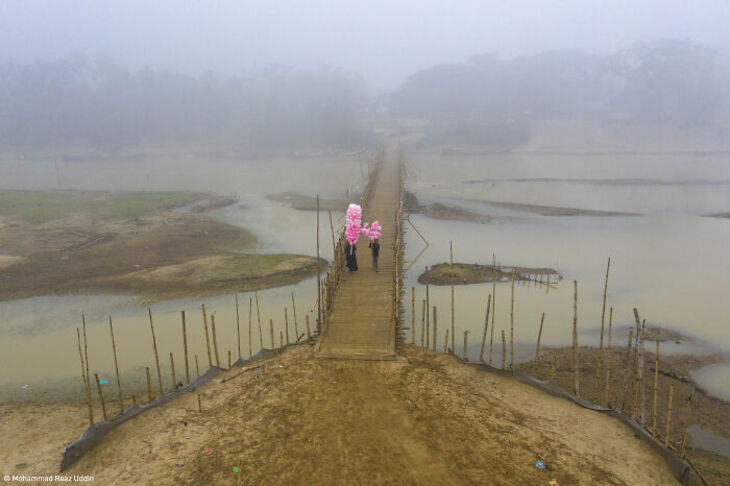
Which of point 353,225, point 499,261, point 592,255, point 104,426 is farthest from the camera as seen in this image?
point 592,255

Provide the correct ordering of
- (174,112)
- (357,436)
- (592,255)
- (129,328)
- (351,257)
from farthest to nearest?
(174,112) < (592,255) < (129,328) < (351,257) < (357,436)

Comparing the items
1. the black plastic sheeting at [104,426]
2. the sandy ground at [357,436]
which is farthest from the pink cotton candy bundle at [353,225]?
the black plastic sheeting at [104,426]

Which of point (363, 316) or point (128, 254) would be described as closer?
point (363, 316)

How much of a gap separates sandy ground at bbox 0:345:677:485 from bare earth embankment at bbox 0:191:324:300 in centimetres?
737

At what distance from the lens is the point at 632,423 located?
6867 mm

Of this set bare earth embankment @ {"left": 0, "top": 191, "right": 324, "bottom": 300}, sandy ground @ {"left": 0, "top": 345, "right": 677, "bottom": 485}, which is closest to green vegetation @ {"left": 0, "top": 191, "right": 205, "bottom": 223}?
bare earth embankment @ {"left": 0, "top": 191, "right": 324, "bottom": 300}

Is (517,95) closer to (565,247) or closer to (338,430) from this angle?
(565,247)

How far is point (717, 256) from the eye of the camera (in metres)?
17.8

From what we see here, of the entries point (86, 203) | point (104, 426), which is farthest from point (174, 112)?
point (104, 426)

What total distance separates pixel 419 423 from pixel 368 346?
216cm

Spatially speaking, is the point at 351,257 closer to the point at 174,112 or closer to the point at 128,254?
the point at 128,254

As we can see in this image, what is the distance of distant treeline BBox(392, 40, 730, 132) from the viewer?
6100 centimetres

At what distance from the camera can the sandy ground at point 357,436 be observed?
19.8ft

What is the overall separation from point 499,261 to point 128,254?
13.8m
